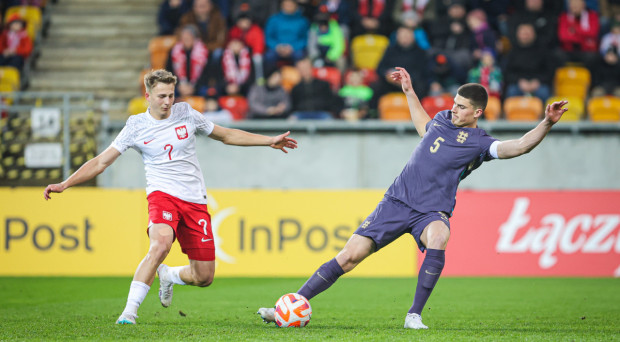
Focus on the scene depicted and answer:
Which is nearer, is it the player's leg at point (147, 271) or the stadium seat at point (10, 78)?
the player's leg at point (147, 271)

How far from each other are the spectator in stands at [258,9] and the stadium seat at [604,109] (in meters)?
6.66

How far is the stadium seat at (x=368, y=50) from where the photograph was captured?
16.6 m

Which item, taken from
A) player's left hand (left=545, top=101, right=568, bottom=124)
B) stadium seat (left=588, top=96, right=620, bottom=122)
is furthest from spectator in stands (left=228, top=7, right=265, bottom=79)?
player's left hand (left=545, top=101, right=568, bottom=124)

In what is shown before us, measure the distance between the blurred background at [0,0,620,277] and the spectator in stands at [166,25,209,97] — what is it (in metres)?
0.03

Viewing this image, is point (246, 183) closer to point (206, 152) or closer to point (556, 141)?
point (206, 152)

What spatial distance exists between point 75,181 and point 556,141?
32.0 feet

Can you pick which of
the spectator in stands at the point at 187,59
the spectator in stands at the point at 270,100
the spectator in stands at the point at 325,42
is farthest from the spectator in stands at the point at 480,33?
the spectator in stands at the point at 187,59

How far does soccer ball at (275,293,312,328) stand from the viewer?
662 centimetres

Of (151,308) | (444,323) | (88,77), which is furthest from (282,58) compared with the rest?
(444,323)

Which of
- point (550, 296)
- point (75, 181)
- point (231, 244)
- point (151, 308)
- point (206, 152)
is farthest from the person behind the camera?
point (206, 152)

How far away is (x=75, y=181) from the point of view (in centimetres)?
676

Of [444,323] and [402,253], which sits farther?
[402,253]

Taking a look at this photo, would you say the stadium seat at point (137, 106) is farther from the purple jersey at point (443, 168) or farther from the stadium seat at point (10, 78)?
the purple jersey at point (443, 168)

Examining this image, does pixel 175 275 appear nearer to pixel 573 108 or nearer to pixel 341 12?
pixel 573 108
